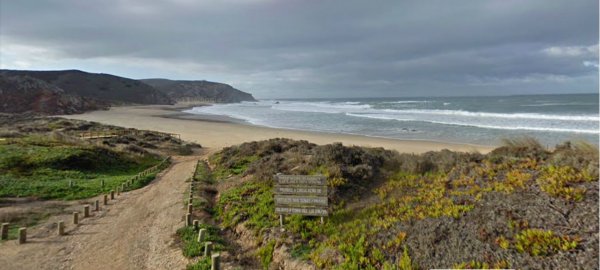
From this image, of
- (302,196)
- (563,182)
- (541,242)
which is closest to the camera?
(541,242)

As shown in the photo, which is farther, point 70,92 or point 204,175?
point 70,92

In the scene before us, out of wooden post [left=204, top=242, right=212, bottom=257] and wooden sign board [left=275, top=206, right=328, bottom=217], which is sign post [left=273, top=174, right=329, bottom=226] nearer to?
wooden sign board [left=275, top=206, right=328, bottom=217]

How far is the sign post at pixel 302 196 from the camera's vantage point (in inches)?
339

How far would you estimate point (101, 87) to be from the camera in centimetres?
13350

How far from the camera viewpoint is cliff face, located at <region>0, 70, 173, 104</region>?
125m

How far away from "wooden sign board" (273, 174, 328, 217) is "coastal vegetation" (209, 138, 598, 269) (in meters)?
0.34

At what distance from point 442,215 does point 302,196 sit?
3.32m

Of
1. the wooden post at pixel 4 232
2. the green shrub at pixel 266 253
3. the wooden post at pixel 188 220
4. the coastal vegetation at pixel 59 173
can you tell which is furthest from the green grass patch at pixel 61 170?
the green shrub at pixel 266 253

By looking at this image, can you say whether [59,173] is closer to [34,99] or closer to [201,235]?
[201,235]

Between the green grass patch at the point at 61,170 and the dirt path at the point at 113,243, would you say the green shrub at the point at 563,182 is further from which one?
the green grass patch at the point at 61,170

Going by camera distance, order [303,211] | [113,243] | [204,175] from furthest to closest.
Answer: [204,175]
[113,243]
[303,211]

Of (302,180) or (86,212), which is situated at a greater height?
(302,180)

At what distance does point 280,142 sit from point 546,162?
13.7 metres

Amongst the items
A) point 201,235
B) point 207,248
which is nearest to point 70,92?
point 201,235
